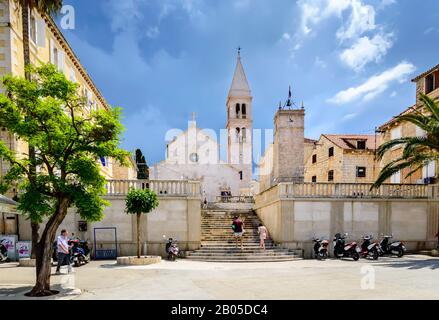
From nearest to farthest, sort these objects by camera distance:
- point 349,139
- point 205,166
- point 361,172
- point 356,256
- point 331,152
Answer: point 356,256, point 361,172, point 331,152, point 349,139, point 205,166

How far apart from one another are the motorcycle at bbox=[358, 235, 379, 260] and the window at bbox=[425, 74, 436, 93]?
12.6 meters

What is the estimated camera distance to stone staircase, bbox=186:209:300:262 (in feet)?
54.9

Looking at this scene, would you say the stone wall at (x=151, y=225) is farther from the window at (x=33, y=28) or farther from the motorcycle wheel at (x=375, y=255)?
the window at (x=33, y=28)

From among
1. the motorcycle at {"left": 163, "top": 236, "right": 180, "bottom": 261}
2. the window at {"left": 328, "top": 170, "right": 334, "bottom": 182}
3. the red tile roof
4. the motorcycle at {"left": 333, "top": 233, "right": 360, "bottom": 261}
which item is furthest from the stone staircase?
the red tile roof

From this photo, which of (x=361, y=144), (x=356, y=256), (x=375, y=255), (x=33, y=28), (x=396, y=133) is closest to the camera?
(x=356, y=256)

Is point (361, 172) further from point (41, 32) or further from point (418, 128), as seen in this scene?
point (41, 32)

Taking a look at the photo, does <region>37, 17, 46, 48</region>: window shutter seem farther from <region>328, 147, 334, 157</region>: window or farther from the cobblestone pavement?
<region>328, 147, 334, 157</region>: window

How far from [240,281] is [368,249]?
8.83 m

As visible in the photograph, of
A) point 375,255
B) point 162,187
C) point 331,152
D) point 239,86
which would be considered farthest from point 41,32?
point 239,86

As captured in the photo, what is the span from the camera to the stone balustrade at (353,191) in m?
18.2

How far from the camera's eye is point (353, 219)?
18359 millimetres

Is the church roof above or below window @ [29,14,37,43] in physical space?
above
